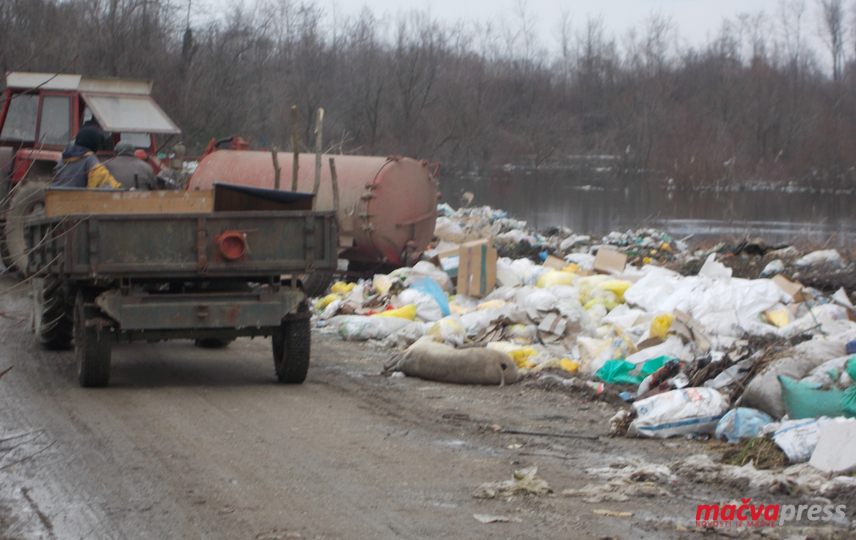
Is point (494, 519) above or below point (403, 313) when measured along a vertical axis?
below

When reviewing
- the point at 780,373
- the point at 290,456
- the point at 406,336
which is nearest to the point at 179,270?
the point at 290,456

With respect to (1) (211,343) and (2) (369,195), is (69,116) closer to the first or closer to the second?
(2) (369,195)

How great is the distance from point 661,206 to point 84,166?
27491 mm

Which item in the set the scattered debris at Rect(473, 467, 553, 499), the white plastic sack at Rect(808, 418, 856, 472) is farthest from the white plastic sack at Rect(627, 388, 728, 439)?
the scattered debris at Rect(473, 467, 553, 499)

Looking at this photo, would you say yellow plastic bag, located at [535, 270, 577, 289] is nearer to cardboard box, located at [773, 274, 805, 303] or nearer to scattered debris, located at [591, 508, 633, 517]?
cardboard box, located at [773, 274, 805, 303]

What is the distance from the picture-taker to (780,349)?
6316mm

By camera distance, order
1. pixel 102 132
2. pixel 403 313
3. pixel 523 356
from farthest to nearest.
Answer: pixel 102 132, pixel 403 313, pixel 523 356

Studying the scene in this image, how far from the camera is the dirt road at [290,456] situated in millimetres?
3846

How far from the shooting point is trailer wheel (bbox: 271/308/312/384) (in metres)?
6.44

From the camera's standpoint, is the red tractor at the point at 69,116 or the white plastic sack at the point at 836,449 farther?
the red tractor at the point at 69,116

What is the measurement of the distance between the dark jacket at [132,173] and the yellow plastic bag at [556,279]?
4.57 meters

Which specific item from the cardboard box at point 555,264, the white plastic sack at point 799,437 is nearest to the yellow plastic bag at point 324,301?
the cardboard box at point 555,264

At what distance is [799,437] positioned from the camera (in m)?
4.91

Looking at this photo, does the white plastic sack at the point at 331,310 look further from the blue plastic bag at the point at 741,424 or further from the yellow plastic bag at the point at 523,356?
the blue plastic bag at the point at 741,424
